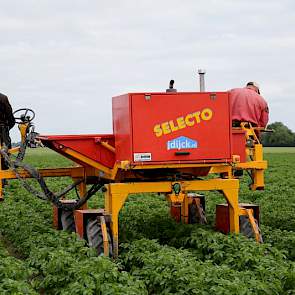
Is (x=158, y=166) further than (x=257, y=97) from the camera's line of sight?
No

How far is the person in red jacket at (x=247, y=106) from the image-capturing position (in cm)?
1120

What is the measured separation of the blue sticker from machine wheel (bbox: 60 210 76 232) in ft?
9.19

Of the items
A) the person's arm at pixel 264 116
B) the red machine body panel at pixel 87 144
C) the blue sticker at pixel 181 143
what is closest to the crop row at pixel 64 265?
the red machine body panel at pixel 87 144

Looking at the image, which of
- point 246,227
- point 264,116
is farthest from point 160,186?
point 264,116

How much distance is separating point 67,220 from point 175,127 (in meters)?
3.14

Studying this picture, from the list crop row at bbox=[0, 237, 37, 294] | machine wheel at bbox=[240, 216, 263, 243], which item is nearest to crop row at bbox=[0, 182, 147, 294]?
crop row at bbox=[0, 237, 37, 294]

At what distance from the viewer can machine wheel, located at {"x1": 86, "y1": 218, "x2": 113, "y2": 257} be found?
A: 859cm

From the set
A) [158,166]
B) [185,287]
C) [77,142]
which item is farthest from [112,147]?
[185,287]

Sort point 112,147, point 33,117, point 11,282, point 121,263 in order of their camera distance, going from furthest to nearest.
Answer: point 33,117 < point 112,147 < point 121,263 < point 11,282

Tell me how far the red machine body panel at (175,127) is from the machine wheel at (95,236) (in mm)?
960

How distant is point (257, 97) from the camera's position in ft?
37.2

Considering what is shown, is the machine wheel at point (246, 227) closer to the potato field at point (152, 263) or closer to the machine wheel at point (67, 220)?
the potato field at point (152, 263)

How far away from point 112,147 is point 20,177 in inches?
60.1

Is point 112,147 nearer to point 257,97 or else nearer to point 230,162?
point 230,162
